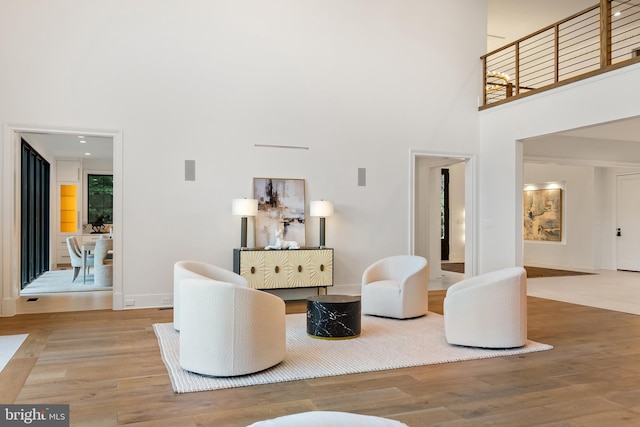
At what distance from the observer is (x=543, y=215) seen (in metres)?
13.3

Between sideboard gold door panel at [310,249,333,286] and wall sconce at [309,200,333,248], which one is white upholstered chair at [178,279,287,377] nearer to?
sideboard gold door panel at [310,249,333,286]

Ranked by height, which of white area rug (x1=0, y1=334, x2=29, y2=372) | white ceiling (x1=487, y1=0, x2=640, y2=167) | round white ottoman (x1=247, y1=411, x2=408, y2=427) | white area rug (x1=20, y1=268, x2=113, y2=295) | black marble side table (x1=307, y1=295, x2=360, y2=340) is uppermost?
white ceiling (x1=487, y1=0, x2=640, y2=167)

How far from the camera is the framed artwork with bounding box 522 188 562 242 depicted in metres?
12.9

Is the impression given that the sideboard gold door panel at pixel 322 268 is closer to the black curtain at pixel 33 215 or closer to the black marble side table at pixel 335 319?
the black marble side table at pixel 335 319

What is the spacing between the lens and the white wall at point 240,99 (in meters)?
6.56

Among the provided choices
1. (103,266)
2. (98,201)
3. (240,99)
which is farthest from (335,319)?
(98,201)

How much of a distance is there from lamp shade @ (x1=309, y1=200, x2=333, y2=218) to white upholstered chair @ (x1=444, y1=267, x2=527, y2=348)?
3039 millimetres

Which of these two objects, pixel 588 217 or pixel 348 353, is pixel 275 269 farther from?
pixel 588 217

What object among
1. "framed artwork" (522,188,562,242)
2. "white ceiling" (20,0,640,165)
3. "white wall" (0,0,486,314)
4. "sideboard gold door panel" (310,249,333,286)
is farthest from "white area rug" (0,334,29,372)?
"framed artwork" (522,188,562,242)

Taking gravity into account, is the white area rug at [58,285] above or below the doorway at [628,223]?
below

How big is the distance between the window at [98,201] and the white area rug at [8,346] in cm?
904

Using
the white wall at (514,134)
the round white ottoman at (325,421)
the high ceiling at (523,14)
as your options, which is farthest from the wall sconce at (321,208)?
the round white ottoman at (325,421)

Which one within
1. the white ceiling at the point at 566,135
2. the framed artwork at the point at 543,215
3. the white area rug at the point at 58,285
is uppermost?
the white ceiling at the point at 566,135

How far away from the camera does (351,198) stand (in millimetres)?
7957
